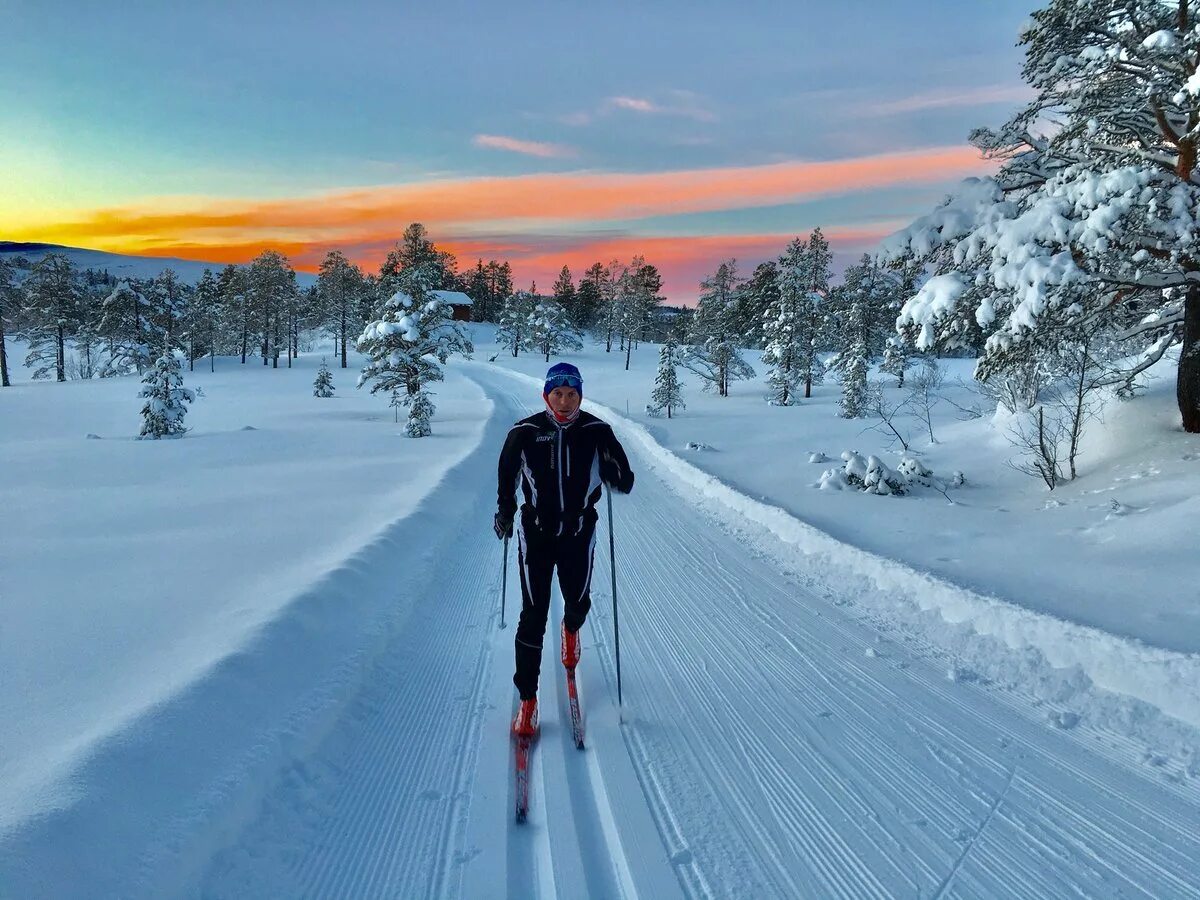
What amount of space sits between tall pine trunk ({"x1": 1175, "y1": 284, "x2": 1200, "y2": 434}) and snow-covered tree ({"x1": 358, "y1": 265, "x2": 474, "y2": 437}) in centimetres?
2230

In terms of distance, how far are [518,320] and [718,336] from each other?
152 ft

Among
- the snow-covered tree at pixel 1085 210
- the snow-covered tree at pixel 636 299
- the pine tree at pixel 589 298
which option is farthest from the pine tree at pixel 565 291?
the snow-covered tree at pixel 1085 210

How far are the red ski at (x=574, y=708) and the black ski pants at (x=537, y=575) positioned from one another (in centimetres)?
31

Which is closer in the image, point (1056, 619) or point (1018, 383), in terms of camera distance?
point (1056, 619)

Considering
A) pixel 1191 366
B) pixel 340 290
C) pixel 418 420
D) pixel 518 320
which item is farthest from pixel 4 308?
pixel 1191 366

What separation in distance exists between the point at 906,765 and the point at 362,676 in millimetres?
3562

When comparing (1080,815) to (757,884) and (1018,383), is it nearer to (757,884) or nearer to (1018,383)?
(757,884)

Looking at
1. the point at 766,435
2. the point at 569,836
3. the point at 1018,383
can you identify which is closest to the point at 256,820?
the point at 569,836

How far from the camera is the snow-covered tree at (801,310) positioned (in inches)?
1539

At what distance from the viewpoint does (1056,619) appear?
198 inches

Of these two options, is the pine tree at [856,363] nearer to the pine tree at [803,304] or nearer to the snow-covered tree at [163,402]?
the pine tree at [803,304]

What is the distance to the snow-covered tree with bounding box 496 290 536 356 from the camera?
83.9 m

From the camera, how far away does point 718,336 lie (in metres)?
43.2

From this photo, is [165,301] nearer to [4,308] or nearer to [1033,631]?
[4,308]
